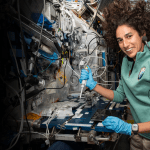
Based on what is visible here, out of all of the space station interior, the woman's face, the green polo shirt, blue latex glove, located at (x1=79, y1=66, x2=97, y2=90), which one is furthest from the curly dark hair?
the space station interior

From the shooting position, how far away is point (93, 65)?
105 inches

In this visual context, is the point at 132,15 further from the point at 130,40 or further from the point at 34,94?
the point at 34,94

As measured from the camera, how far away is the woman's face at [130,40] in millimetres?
1112

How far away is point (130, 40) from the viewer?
112 cm

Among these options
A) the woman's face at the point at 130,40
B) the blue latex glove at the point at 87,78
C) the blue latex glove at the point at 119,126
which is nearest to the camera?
the blue latex glove at the point at 119,126

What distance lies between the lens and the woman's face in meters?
1.11

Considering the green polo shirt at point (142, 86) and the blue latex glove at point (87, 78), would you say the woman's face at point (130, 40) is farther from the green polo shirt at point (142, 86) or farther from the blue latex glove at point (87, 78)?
the blue latex glove at point (87, 78)

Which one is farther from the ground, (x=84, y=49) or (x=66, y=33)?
(x=66, y=33)

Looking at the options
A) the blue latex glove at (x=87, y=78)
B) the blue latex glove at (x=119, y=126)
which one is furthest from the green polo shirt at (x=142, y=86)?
the blue latex glove at (x=87, y=78)

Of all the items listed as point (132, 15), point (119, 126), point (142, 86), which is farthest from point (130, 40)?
point (119, 126)

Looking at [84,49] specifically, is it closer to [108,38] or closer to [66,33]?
[66,33]

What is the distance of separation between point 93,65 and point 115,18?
140 cm

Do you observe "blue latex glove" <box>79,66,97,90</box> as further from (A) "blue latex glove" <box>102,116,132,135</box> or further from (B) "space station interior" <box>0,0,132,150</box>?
(A) "blue latex glove" <box>102,116,132,135</box>

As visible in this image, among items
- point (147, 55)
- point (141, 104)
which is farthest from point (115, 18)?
point (141, 104)
